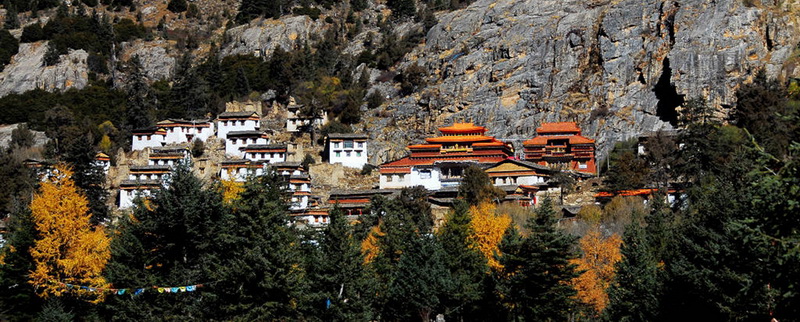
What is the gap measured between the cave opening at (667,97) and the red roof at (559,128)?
861 cm

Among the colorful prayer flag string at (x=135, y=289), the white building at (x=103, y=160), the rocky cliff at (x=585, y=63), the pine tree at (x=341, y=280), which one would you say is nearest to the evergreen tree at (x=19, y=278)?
the colorful prayer flag string at (x=135, y=289)

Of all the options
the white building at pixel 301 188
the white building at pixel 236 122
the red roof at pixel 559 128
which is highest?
the white building at pixel 236 122

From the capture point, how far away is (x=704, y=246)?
34.1 metres

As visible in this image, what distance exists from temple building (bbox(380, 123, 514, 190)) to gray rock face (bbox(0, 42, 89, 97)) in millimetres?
64481

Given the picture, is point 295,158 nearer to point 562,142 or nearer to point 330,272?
point 562,142

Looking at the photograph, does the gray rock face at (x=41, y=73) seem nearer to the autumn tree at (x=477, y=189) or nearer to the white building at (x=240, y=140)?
the white building at (x=240, y=140)

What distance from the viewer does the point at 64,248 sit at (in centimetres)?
4003

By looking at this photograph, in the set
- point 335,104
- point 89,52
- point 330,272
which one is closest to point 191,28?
point 89,52

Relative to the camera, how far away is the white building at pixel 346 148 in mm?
88250

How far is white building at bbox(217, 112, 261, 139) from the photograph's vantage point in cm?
9506

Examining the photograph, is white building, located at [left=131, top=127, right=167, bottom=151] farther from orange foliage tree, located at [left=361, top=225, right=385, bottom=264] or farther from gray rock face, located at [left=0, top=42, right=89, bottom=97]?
orange foliage tree, located at [left=361, top=225, right=385, bottom=264]

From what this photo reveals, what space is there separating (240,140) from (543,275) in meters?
56.6

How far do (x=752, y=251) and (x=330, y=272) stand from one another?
18.9 metres

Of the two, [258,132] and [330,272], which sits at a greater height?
[258,132]
